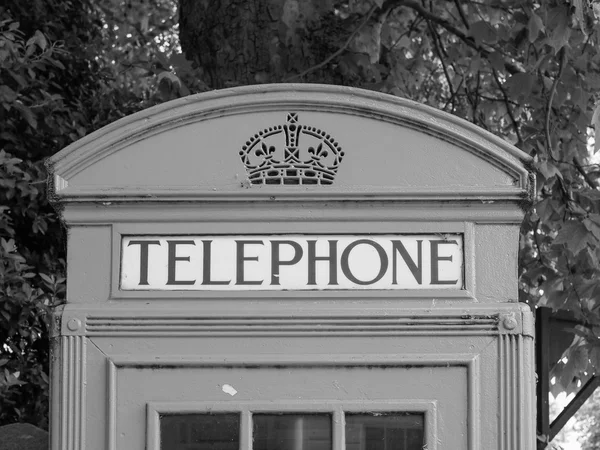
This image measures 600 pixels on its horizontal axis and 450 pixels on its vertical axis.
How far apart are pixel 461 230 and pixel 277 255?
1.49 ft

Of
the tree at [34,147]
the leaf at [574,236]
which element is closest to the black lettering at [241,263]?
the tree at [34,147]

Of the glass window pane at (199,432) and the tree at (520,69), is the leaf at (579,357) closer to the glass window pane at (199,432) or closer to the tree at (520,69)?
the tree at (520,69)

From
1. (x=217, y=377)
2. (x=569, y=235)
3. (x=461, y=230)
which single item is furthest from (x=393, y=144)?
(x=569, y=235)

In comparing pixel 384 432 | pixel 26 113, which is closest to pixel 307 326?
pixel 384 432

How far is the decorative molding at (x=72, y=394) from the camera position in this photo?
2424mm

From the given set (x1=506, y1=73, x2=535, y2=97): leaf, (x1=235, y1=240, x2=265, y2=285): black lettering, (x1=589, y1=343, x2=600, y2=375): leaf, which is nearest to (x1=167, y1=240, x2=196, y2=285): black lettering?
(x1=235, y1=240, x2=265, y2=285): black lettering

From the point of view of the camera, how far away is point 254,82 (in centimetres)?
493

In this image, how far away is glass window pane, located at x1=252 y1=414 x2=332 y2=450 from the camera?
7.79 feet

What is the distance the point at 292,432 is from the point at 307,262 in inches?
16.1

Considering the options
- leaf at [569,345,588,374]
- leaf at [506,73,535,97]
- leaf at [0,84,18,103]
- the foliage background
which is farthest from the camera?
leaf at [506,73,535,97]

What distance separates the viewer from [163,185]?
8.07 ft

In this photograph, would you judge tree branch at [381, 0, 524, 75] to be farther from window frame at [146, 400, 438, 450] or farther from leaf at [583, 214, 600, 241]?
window frame at [146, 400, 438, 450]

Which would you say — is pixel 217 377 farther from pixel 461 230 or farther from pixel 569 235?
pixel 569 235

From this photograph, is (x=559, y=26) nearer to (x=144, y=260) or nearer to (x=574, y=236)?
(x=574, y=236)
